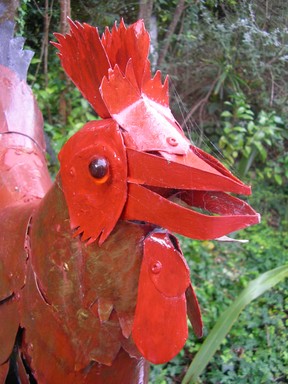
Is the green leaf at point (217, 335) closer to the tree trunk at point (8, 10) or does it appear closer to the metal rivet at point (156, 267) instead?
the metal rivet at point (156, 267)

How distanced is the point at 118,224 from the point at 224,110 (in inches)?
93.6

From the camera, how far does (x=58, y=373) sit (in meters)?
0.91

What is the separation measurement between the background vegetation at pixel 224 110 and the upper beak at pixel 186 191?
663mm

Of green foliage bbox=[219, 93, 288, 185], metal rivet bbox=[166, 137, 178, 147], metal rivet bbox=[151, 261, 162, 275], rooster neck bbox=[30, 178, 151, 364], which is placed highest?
metal rivet bbox=[166, 137, 178, 147]

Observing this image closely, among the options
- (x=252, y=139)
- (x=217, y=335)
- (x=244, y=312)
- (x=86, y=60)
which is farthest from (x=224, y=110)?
(x=86, y=60)

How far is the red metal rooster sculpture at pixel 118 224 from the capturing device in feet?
2.45

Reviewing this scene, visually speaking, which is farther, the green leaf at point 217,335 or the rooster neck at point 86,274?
the green leaf at point 217,335

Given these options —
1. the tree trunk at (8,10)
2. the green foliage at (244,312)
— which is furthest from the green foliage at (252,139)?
the tree trunk at (8,10)

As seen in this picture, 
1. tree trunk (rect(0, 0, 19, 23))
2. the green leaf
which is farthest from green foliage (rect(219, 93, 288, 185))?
tree trunk (rect(0, 0, 19, 23))

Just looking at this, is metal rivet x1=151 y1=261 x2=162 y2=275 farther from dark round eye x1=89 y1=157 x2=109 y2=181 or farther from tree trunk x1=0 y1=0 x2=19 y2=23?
tree trunk x1=0 y1=0 x2=19 y2=23

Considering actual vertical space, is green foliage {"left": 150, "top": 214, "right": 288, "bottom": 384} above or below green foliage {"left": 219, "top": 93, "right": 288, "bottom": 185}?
below

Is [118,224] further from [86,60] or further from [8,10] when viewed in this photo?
[8,10]

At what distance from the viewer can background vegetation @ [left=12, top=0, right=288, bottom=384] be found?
186 centimetres

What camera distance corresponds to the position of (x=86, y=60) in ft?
2.70
